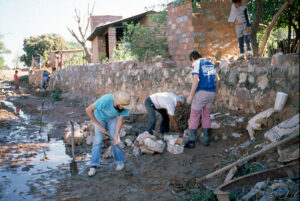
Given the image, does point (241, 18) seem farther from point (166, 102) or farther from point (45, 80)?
point (45, 80)

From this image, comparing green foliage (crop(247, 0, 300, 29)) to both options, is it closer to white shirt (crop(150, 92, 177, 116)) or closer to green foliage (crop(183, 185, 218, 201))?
white shirt (crop(150, 92, 177, 116))

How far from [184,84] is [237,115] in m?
1.64

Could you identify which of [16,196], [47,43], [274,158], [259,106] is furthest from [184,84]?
[47,43]

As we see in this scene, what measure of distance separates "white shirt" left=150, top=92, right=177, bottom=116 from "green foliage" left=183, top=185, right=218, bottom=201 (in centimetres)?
184

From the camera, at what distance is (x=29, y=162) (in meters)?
5.43

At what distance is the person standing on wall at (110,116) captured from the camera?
4117 mm

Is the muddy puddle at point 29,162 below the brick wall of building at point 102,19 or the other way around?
below

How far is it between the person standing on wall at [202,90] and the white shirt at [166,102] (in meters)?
0.49

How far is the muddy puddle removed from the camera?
4113 millimetres

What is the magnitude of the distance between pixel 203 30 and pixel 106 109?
309 centimetres

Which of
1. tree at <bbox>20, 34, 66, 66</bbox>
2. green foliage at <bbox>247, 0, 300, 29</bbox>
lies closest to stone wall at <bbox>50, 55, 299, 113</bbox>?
green foliage at <bbox>247, 0, 300, 29</bbox>

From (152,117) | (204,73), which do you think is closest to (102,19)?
(152,117)

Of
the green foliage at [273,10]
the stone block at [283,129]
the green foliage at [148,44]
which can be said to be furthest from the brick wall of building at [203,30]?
the stone block at [283,129]

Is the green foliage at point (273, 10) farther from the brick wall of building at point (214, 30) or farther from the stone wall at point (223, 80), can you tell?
the stone wall at point (223, 80)
